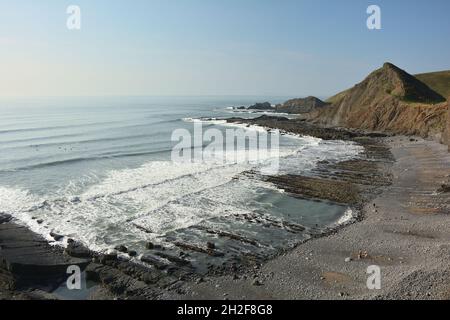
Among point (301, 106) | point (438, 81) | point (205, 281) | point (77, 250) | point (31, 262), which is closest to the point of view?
point (205, 281)

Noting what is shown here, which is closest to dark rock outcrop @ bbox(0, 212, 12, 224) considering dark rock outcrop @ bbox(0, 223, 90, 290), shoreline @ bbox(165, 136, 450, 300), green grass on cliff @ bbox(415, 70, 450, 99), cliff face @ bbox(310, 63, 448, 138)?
dark rock outcrop @ bbox(0, 223, 90, 290)

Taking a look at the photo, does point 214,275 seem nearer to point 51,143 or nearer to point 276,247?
point 276,247

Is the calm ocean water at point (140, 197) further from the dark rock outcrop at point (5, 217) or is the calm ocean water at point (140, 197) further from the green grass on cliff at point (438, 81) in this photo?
the green grass on cliff at point (438, 81)

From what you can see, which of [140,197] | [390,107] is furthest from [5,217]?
[390,107]

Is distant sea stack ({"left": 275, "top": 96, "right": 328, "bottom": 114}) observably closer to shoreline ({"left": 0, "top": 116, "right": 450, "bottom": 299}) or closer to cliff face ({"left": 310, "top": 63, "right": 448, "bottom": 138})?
cliff face ({"left": 310, "top": 63, "right": 448, "bottom": 138})

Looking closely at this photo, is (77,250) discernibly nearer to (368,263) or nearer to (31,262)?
(31,262)
